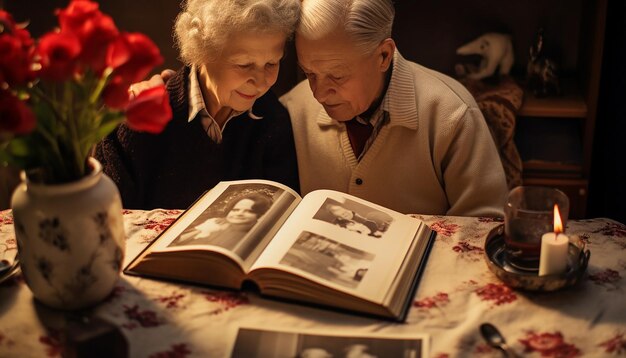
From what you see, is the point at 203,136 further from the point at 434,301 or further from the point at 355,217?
the point at 434,301

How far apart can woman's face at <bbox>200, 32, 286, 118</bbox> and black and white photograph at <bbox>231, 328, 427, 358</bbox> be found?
0.72 m

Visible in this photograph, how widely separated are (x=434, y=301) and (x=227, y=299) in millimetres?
331

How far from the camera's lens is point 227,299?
1201mm

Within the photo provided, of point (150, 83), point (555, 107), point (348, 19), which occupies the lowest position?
point (555, 107)

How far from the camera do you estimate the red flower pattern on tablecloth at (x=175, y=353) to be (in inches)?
42.2

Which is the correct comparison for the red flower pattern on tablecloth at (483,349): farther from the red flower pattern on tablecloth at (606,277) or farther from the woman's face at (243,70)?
the woman's face at (243,70)

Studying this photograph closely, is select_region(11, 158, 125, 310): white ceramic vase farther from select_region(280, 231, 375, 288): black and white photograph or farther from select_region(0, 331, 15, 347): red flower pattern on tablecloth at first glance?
select_region(280, 231, 375, 288): black and white photograph

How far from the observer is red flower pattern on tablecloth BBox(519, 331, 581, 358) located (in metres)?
1.05

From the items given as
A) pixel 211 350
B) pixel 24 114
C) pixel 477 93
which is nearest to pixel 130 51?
pixel 24 114

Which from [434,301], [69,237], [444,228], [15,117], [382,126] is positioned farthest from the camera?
[382,126]

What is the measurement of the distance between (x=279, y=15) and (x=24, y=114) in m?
0.73

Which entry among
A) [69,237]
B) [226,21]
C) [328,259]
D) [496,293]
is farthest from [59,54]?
[496,293]

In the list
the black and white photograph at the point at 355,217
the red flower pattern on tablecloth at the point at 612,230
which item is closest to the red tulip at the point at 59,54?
the black and white photograph at the point at 355,217

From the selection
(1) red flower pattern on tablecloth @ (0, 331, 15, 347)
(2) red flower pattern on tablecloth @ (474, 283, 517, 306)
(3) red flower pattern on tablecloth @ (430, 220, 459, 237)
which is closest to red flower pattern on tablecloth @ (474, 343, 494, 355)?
(2) red flower pattern on tablecloth @ (474, 283, 517, 306)
